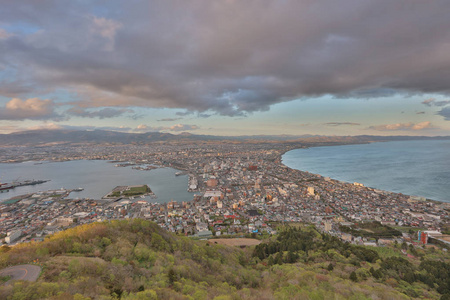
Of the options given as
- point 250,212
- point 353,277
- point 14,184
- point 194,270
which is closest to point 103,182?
point 14,184

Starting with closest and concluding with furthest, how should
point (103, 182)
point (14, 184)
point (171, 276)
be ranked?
point (171, 276) < point (14, 184) < point (103, 182)

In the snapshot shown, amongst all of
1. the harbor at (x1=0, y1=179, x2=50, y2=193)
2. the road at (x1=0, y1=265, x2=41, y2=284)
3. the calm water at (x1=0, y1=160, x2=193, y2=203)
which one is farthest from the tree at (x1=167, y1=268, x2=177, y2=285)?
the harbor at (x1=0, y1=179, x2=50, y2=193)

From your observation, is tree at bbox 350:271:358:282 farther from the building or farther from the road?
the building

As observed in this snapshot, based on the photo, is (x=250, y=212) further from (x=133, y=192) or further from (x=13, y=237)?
(x=13, y=237)

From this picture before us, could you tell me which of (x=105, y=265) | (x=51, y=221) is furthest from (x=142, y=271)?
(x=51, y=221)

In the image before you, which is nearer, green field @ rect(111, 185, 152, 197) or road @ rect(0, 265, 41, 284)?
road @ rect(0, 265, 41, 284)

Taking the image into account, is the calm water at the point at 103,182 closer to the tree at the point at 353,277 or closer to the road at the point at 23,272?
the tree at the point at 353,277
